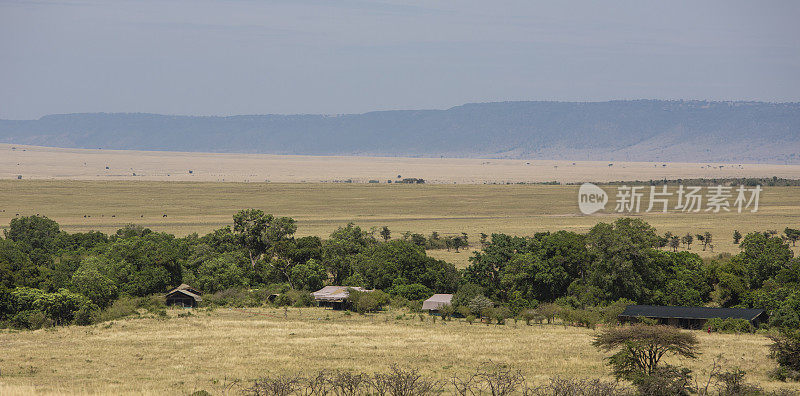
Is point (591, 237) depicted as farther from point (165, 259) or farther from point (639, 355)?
point (165, 259)

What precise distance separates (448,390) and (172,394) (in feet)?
34.6

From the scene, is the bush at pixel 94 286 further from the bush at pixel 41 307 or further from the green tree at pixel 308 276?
the green tree at pixel 308 276

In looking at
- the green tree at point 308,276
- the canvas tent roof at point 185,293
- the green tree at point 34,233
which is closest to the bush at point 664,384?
the green tree at point 308,276

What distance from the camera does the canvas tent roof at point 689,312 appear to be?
50562 mm

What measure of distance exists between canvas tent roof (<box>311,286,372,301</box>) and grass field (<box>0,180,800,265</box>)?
69.7 ft

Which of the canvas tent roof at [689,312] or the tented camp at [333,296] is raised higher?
the canvas tent roof at [689,312]

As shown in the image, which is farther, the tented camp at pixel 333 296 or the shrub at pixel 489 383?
the tented camp at pixel 333 296

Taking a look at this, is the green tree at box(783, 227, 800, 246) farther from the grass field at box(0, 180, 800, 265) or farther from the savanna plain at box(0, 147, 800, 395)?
the savanna plain at box(0, 147, 800, 395)

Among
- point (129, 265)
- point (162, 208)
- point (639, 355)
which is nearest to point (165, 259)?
point (129, 265)

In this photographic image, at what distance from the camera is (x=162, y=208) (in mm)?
152500

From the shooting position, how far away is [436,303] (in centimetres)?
5869

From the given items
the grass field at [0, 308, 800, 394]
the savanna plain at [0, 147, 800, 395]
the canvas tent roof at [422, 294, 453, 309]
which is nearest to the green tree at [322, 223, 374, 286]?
the savanna plain at [0, 147, 800, 395]

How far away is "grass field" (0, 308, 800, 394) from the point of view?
117 ft

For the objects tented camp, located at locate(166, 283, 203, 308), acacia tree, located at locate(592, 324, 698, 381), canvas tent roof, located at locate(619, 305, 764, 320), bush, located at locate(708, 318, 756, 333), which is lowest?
tented camp, located at locate(166, 283, 203, 308)
